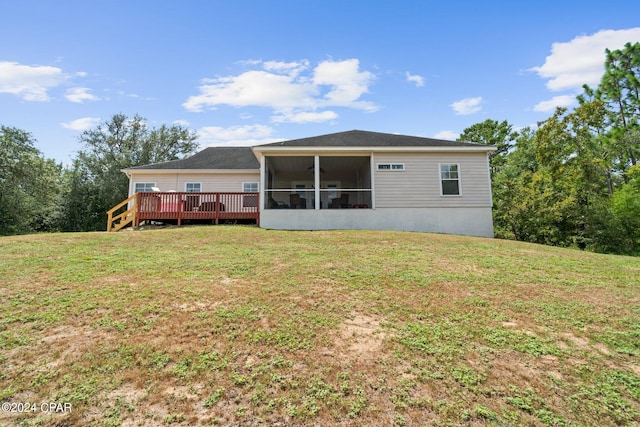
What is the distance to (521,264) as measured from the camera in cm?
682

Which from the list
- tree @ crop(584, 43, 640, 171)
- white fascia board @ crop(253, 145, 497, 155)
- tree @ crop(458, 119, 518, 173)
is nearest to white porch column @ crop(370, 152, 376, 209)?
white fascia board @ crop(253, 145, 497, 155)

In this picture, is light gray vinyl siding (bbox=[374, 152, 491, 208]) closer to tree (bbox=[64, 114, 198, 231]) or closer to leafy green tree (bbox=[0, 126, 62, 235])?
tree (bbox=[64, 114, 198, 231])

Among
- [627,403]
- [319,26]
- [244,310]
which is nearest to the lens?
[627,403]

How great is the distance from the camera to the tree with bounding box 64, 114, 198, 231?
24.1 m

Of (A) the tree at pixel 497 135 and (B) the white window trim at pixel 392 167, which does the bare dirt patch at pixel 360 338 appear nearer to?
(B) the white window trim at pixel 392 167

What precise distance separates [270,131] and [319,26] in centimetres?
1169

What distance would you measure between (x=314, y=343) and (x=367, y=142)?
11.1m

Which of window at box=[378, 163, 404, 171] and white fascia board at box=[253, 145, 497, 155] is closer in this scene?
white fascia board at box=[253, 145, 497, 155]

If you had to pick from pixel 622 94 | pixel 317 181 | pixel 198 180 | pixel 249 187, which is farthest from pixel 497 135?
pixel 198 180

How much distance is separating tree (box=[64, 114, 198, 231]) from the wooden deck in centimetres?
1415

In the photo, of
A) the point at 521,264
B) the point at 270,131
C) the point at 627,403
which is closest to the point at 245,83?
the point at 270,131

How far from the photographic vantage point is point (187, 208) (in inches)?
501

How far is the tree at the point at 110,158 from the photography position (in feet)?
79.2

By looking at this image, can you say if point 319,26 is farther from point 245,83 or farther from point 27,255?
point 27,255
